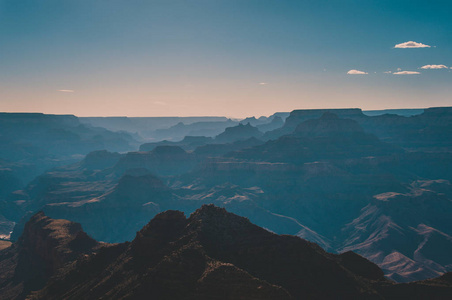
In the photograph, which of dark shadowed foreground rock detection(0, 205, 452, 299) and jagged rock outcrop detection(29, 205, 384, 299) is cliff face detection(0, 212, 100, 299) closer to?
dark shadowed foreground rock detection(0, 205, 452, 299)

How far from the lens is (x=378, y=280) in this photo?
45938 mm

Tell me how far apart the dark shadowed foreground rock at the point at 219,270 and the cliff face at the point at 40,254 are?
1463cm

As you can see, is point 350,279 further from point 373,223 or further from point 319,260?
point 373,223

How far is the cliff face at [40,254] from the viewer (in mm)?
78062

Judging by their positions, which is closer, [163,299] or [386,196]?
[163,299]

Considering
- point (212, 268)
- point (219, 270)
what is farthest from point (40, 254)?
point (219, 270)

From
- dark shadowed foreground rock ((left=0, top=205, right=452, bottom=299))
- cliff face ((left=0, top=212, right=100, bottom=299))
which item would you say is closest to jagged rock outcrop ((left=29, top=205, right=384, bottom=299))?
dark shadowed foreground rock ((left=0, top=205, right=452, bottom=299))

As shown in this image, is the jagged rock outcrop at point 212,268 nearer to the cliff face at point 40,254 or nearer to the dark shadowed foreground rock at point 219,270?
the dark shadowed foreground rock at point 219,270

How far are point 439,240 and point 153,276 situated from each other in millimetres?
158738

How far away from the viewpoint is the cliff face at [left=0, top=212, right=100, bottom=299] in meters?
78.1

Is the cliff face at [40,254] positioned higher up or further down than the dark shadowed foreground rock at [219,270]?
further down

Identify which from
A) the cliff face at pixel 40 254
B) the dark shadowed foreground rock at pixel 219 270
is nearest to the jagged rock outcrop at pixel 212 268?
the dark shadowed foreground rock at pixel 219 270

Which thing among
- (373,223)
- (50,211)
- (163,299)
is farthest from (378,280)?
(50,211)

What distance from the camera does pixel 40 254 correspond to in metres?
88.4
